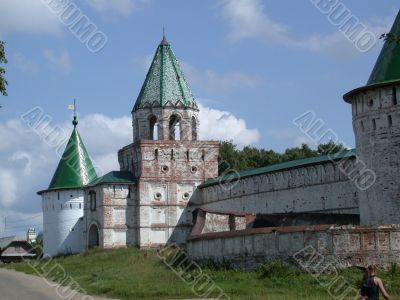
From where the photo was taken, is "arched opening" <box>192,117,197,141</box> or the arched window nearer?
"arched opening" <box>192,117,197,141</box>

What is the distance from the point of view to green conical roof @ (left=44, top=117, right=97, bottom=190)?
4697 cm

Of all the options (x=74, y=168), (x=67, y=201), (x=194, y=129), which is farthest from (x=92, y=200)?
(x=194, y=129)

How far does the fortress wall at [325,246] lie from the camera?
22000 millimetres

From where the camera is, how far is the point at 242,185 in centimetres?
3859

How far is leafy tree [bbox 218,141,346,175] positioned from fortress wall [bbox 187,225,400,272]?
104 ft

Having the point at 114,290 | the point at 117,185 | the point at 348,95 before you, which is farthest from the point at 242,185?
the point at 114,290

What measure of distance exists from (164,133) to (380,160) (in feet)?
60.6

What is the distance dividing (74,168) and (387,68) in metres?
25.4

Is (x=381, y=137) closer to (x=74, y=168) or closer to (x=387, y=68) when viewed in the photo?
(x=387, y=68)

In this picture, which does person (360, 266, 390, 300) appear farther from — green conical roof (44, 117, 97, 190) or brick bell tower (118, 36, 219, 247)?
green conical roof (44, 117, 97, 190)

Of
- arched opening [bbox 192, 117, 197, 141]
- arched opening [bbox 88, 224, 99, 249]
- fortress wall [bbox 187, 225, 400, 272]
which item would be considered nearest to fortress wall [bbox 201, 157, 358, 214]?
arched opening [bbox 192, 117, 197, 141]

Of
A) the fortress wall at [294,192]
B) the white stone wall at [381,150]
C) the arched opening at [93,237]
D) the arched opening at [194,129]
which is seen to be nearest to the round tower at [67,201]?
the arched opening at [93,237]

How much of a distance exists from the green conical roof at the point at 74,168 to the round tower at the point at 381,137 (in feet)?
76.9

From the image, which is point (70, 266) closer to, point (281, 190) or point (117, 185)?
point (117, 185)
